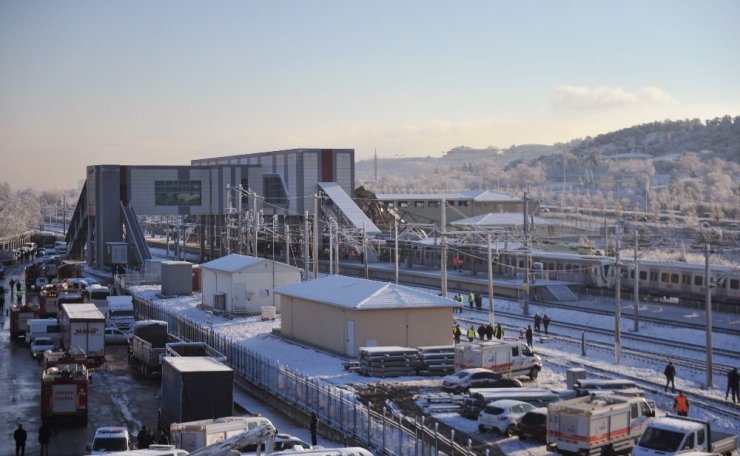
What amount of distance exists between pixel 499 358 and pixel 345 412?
724 centimetres

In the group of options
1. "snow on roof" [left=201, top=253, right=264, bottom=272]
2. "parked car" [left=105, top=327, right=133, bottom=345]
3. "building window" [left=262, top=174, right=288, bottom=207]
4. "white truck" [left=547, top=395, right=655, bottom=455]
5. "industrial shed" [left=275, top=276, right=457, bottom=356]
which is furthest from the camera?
"building window" [left=262, top=174, right=288, bottom=207]

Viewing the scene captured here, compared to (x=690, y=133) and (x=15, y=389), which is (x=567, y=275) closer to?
(x=15, y=389)

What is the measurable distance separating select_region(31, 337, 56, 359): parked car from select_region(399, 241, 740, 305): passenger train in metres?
21.3

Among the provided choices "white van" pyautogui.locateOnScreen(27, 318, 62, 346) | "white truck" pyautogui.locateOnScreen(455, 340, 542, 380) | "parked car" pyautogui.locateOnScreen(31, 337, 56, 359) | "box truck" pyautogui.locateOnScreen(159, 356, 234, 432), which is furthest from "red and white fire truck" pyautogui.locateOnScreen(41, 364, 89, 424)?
"white van" pyautogui.locateOnScreen(27, 318, 62, 346)

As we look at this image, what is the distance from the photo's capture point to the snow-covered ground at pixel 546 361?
69.0ft

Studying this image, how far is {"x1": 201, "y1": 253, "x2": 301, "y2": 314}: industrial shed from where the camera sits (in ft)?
136

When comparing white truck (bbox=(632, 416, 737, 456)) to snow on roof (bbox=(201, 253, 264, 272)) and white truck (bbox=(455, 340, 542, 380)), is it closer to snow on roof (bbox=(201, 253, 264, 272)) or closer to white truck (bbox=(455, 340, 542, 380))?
white truck (bbox=(455, 340, 542, 380))

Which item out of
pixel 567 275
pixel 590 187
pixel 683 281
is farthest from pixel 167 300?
pixel 590 187

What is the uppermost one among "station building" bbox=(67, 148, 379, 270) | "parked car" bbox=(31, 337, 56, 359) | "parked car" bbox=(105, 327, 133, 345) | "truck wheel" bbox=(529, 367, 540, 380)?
"station building" bbox=(67, 148, 379, 270)

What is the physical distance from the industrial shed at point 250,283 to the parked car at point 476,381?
18.8 meters

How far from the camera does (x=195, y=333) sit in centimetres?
3103

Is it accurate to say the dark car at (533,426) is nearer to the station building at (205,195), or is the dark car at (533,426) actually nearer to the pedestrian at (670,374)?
the pedestrian at (670,374)

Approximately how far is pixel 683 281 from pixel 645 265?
8.40ft

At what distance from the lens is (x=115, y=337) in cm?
3566
